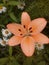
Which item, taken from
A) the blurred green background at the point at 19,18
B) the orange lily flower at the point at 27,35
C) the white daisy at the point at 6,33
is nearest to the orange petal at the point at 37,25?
the orange lily flower at the point at 27,35

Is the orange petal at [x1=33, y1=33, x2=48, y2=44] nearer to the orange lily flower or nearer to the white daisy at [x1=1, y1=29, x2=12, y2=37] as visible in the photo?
the orange lily flower

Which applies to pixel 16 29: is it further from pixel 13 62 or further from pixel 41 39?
pixel 13 62

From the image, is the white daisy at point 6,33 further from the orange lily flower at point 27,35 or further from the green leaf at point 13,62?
the orange lily flower at point 27,35

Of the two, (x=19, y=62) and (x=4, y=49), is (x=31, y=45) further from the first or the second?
(x=4, y=49)

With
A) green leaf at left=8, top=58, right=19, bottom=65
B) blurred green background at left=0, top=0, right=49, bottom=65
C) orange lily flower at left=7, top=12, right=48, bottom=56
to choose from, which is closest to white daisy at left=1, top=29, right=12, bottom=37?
blurred green background at left=0, top=0, right=49, bottom=65

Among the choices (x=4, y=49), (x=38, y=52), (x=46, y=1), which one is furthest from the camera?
(x=46, y=1)

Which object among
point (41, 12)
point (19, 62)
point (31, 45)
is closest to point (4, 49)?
point (19, 62)
